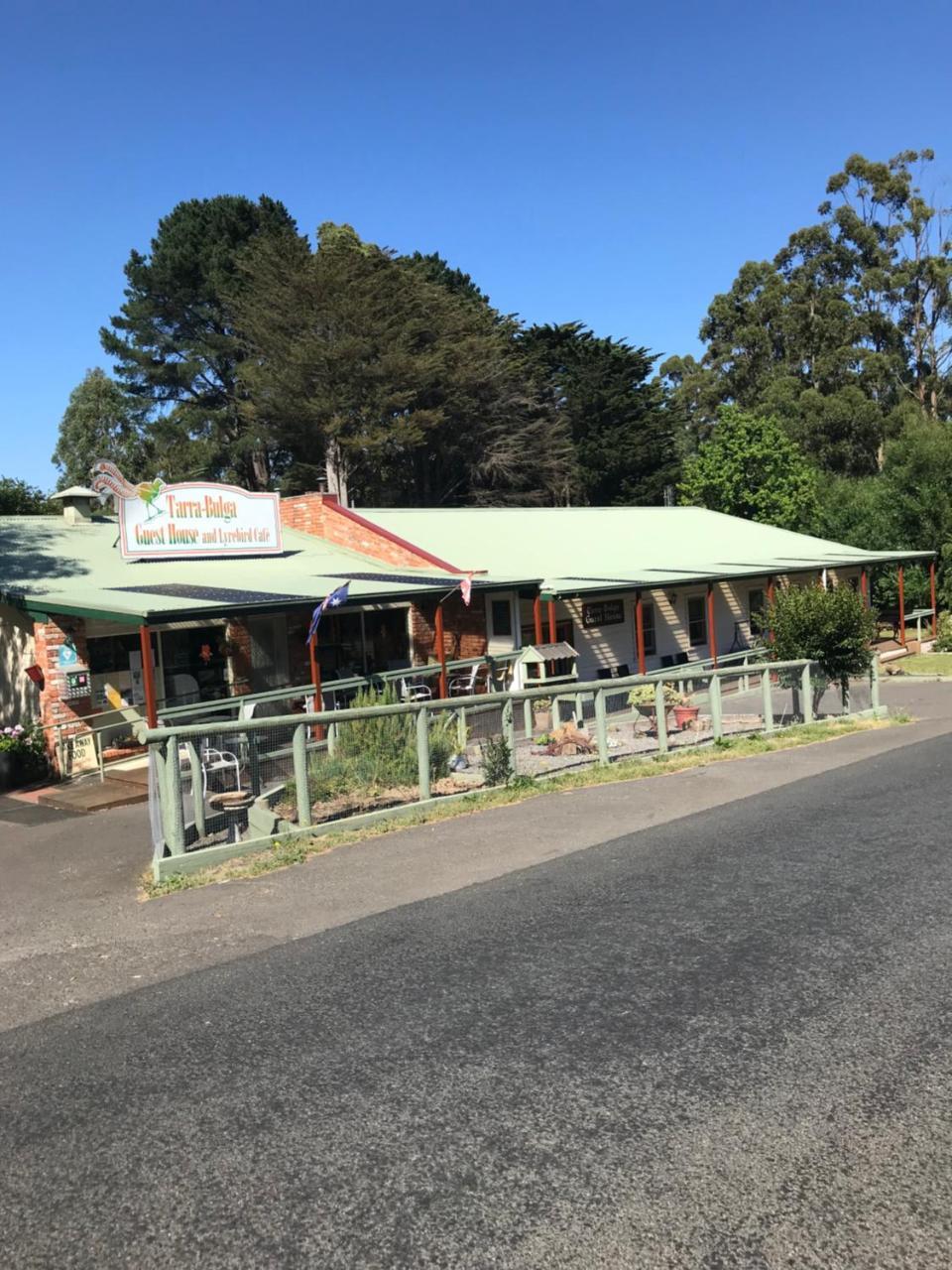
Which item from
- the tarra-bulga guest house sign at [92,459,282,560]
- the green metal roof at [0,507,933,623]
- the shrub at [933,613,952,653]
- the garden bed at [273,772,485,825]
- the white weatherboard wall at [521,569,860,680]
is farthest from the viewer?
the shrub at [933,613,952,653]

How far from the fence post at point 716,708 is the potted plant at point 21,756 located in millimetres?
9740

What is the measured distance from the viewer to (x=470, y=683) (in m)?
19.4

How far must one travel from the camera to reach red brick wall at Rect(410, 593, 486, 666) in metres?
20.9

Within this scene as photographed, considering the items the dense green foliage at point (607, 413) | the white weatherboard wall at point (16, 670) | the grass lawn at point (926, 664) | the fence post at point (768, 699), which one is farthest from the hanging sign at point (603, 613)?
the dense green foliage at point (607, 413)

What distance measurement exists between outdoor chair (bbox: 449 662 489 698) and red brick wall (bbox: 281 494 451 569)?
2.34m

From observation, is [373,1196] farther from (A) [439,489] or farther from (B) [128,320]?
(B) [128,320]

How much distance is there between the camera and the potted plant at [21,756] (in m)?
14.7

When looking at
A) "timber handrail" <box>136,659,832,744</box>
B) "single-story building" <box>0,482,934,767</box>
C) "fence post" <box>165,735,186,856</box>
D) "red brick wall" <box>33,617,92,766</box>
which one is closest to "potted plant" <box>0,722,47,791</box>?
"red brick wall" <box>33,617,92,766</box>

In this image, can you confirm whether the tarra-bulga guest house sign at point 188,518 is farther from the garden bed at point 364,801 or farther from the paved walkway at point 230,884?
the garden bed at point 364,801

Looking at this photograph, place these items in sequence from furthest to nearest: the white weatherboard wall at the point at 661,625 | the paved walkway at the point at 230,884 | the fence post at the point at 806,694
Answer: the white weatherboard wall at the point at 661,625 → the fence post at the point at 806,694 → the paved walkway at the point at 230,884

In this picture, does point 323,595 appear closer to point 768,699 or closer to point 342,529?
point 768,699

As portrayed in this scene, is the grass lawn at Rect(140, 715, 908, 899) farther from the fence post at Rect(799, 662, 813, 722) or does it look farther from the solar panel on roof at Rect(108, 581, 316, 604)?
the solar panel on roof at Rect(108, 581, 316, 604)

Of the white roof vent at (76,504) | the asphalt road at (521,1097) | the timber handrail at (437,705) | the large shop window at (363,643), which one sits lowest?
the asphalt road at (521,1097)

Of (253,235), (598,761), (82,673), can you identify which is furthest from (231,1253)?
(253,235)
